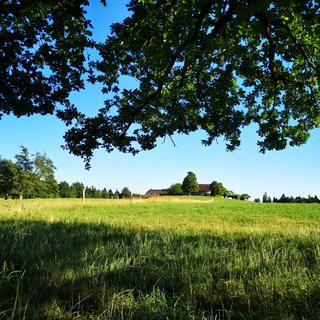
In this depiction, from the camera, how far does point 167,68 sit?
9.40m

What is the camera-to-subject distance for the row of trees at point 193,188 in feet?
396

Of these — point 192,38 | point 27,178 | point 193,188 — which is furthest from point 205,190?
point 192,38

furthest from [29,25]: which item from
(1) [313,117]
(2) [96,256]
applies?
(1) [313,117]

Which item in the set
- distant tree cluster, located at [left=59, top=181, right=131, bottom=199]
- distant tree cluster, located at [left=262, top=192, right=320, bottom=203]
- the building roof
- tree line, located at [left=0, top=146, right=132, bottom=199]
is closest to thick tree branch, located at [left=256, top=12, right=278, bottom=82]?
tree line, located at [left=0, top=146, right=132, bottom=199]

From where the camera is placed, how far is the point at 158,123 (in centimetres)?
→ 1130

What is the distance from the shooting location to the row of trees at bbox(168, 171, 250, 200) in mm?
120812

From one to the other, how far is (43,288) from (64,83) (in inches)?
241

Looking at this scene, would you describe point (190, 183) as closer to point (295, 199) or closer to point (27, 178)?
point (295, 199)

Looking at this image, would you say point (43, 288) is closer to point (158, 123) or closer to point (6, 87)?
point (6, 87)

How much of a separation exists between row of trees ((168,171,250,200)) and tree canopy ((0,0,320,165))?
105882mm

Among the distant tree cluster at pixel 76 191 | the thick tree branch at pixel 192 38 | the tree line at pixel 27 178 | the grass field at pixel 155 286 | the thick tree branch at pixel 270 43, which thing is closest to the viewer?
the grass field at pixel 155 286

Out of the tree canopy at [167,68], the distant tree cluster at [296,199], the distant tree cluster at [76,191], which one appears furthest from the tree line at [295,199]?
the tree canopy at [167,68]

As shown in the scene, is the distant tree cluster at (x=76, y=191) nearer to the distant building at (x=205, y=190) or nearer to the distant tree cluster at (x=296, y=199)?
the distant building at (x=205, y=190)

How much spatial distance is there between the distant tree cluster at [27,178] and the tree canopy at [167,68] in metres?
74.7
